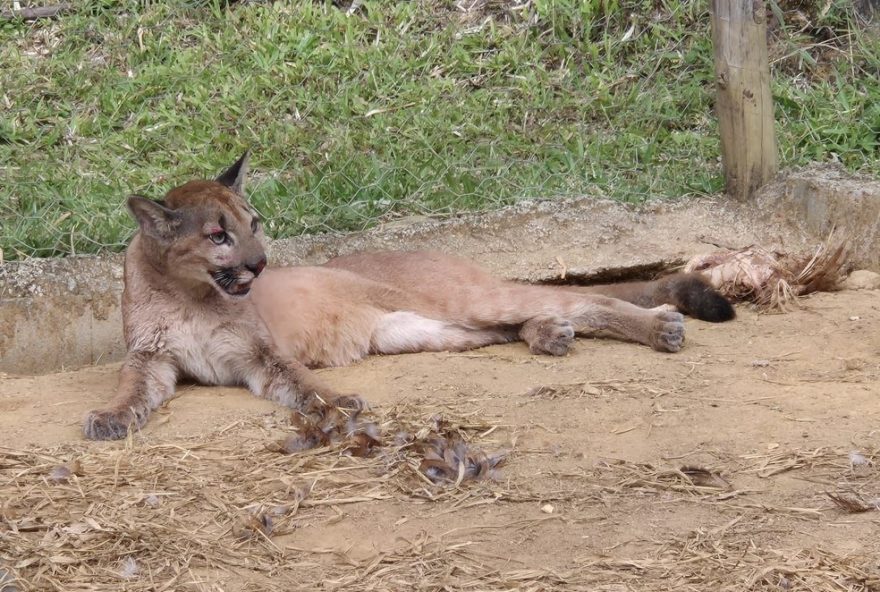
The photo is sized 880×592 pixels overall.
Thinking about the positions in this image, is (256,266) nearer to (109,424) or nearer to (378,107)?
(109,424)

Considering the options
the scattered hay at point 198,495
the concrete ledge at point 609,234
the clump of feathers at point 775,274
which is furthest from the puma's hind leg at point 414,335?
the clump of feathers at point 775,274

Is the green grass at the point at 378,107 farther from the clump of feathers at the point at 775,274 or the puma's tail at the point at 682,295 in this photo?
the puma's tail at the point at 682,295

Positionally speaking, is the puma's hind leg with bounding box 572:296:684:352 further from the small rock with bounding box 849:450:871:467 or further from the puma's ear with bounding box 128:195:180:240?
the puma's ear with bounding box 128:195:180:240

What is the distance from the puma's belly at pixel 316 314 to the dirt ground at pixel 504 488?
Answer: 45 centimetres

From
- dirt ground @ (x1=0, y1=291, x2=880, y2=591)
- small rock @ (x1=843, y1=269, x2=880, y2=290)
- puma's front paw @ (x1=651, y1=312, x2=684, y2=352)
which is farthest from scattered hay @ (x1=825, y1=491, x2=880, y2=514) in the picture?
small rock @ (x1=843, y1=269, x2=880, y2=290)

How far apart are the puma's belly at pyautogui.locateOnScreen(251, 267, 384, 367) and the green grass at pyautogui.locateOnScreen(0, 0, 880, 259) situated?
102cm

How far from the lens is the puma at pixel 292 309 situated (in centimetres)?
543

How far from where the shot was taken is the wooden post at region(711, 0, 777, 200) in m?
7.01

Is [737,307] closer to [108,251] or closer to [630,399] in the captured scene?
[630,399]

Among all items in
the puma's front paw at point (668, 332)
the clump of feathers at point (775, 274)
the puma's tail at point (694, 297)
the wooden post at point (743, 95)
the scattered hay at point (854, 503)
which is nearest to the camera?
the scattered hay at point (854, 503)

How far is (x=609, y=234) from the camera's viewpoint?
7.02 metres

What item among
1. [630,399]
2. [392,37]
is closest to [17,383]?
[630,399]

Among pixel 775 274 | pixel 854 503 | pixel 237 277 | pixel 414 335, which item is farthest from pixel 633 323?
pixel 854 503

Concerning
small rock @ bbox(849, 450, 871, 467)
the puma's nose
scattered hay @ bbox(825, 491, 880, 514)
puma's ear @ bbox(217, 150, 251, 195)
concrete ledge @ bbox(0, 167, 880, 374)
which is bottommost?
small rock @ bbox(849, 450, 871, 467)
